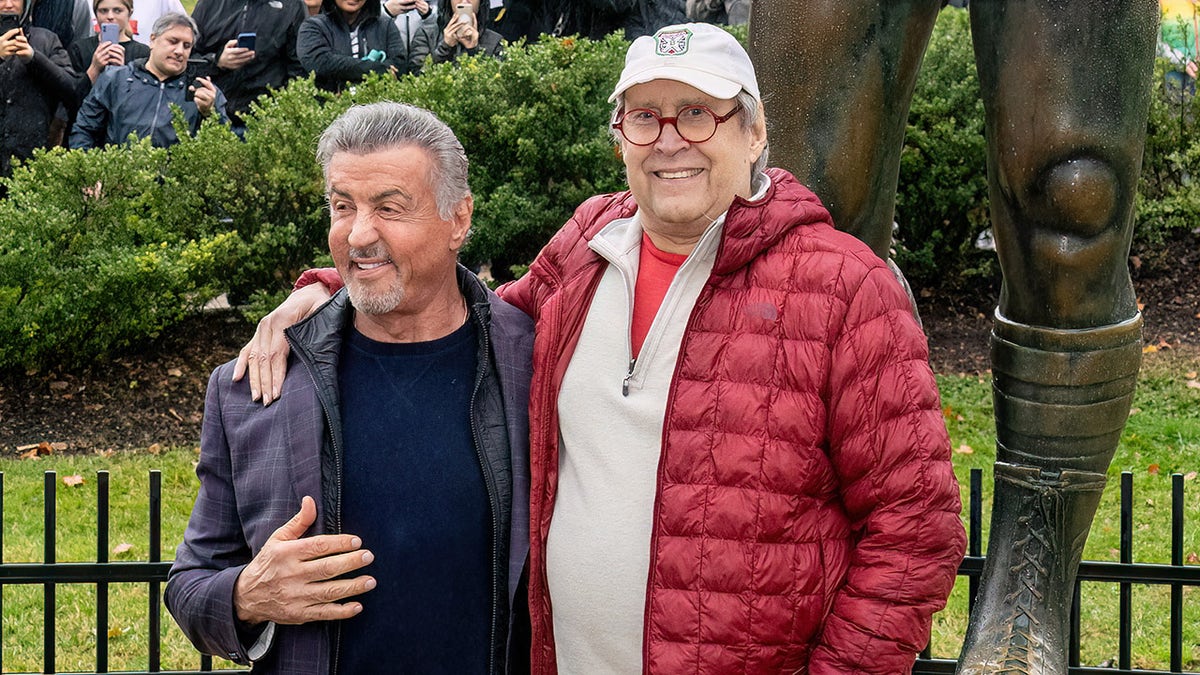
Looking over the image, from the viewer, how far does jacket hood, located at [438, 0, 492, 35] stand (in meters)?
8.79

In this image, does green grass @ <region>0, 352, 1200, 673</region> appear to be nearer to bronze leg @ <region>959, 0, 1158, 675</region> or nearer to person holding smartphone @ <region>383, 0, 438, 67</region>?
bronze leg @ <region>959, 0, 1158, 675</region>

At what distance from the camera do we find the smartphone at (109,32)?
343 inches

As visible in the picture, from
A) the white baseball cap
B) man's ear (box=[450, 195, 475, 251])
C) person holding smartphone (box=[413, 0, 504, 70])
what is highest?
person holding smartphone (box=[413, 0, 504, 70])

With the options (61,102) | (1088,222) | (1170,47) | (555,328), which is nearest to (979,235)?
(1170,47)

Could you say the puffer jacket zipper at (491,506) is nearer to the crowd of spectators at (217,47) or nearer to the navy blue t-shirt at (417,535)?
the navy blue t-shirt at (417,535)

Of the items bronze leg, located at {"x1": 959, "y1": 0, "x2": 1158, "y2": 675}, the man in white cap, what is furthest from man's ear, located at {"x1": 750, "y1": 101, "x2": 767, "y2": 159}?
bronze leg, located at {"x1": 959, "y1": 0, "x2": 1158, "y2": 675}

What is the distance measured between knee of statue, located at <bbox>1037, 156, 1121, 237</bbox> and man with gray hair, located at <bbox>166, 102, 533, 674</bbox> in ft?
3.55

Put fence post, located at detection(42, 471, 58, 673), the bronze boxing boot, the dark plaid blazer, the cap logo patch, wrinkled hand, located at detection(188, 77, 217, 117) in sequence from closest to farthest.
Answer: the cap logo patch → the dark plaid blazer → the bronze boxing boot → fence post, located at detection(42, 471, 58, 673) → wrinkled hand, located at detection(188, 77, 217, 117)

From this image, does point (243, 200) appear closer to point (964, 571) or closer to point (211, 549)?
point (964, 571)

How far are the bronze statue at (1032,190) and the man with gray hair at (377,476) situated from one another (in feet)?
2.63

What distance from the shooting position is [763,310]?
8.35 ft

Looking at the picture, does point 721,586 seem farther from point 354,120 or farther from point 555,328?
point 354,120

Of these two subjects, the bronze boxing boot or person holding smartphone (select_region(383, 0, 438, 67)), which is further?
person holding smartphone (select_region(383, 0, 438, 67))

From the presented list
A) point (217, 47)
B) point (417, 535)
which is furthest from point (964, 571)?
point (217, 47)
